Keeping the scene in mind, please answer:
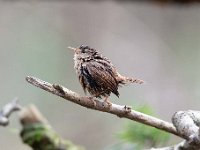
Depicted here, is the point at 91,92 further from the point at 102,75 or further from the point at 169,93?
the point at 169,93

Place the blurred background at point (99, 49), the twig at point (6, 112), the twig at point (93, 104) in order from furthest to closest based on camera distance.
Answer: the blurred background at point (99, 49) → the twig at point (6, 112) → the twig at point (93, 104)

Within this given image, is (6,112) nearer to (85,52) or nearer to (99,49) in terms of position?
(85,52)

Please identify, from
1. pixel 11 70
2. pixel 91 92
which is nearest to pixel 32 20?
pixel 11 70

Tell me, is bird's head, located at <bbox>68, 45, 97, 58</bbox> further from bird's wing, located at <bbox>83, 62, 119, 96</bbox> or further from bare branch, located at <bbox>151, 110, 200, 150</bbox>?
bare branch, located at <bbox>151, 110, 200, 150</bbox>

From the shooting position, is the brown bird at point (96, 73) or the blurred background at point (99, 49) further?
the blurred background at point (99, 49)

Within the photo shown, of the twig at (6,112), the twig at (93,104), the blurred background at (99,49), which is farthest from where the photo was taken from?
the blurred background at (99,49)

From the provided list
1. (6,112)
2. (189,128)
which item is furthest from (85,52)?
(6,112)

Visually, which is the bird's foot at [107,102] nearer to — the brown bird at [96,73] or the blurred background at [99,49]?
the brown bird at [96,73]

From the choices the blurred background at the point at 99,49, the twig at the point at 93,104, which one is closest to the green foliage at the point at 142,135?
the twig at the point at 93,104
